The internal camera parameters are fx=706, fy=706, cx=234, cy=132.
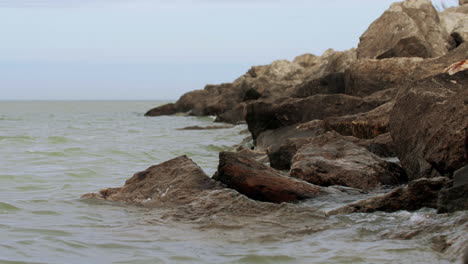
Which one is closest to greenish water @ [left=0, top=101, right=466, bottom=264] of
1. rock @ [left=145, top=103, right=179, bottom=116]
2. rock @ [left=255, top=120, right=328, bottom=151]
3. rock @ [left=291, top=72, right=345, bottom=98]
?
rock @ [left=255, top=120, right=328, bottom=151]

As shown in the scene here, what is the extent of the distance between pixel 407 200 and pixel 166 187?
2.88 meters

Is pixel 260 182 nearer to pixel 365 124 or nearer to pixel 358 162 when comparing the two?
pixel 358 162

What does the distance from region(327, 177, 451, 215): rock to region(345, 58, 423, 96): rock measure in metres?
10.9

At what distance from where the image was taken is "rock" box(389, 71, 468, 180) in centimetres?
769

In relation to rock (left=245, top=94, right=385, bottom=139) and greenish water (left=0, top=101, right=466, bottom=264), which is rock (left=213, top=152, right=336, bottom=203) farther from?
rock (left=245, top=94, right=385, bottom=139)

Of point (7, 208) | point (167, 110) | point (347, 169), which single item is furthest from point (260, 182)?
point (167, 110)

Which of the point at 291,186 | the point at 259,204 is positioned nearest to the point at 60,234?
the point at 259,204

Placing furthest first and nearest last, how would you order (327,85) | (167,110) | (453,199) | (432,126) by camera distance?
(167,110) → (327,85) → (432,126) → (453,199)

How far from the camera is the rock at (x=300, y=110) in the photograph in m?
15.4

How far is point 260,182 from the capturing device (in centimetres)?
793

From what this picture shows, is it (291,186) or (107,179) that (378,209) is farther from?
(107,179)

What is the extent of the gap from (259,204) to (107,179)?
16.7 ft

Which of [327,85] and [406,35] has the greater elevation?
[406,35]

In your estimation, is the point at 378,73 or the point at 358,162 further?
the point at 378,73
